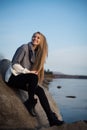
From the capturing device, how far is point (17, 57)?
655 cm

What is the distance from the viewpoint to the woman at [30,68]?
6.43 m

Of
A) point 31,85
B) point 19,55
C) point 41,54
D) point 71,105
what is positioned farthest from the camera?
point 71,105

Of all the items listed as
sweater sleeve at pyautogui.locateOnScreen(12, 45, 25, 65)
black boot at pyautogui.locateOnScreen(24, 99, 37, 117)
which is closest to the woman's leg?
black boot at pyautogui.locateOnScreen(24, 99, 37, 117)

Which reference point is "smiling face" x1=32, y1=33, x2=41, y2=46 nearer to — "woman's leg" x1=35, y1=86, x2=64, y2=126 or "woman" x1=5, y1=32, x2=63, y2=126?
"woman" x1=5, y1=32, x2=63, y2=126

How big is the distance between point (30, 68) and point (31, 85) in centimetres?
52

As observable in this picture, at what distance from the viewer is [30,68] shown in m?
6.71

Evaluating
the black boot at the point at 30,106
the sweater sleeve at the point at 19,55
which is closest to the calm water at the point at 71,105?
the black boot at the point at 30,106

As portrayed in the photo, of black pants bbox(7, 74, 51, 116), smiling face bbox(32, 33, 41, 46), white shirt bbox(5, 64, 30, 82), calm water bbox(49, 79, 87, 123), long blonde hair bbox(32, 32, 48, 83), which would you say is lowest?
calm water bbox(49, 79, 87, 123)

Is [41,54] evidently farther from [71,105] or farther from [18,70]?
[71,105]

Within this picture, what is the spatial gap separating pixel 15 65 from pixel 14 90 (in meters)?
0.75

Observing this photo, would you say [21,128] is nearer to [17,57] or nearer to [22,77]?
[22,77]

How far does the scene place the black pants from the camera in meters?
6.34

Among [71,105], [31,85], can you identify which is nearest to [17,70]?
[31,85]

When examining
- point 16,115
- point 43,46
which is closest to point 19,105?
point 16,115
